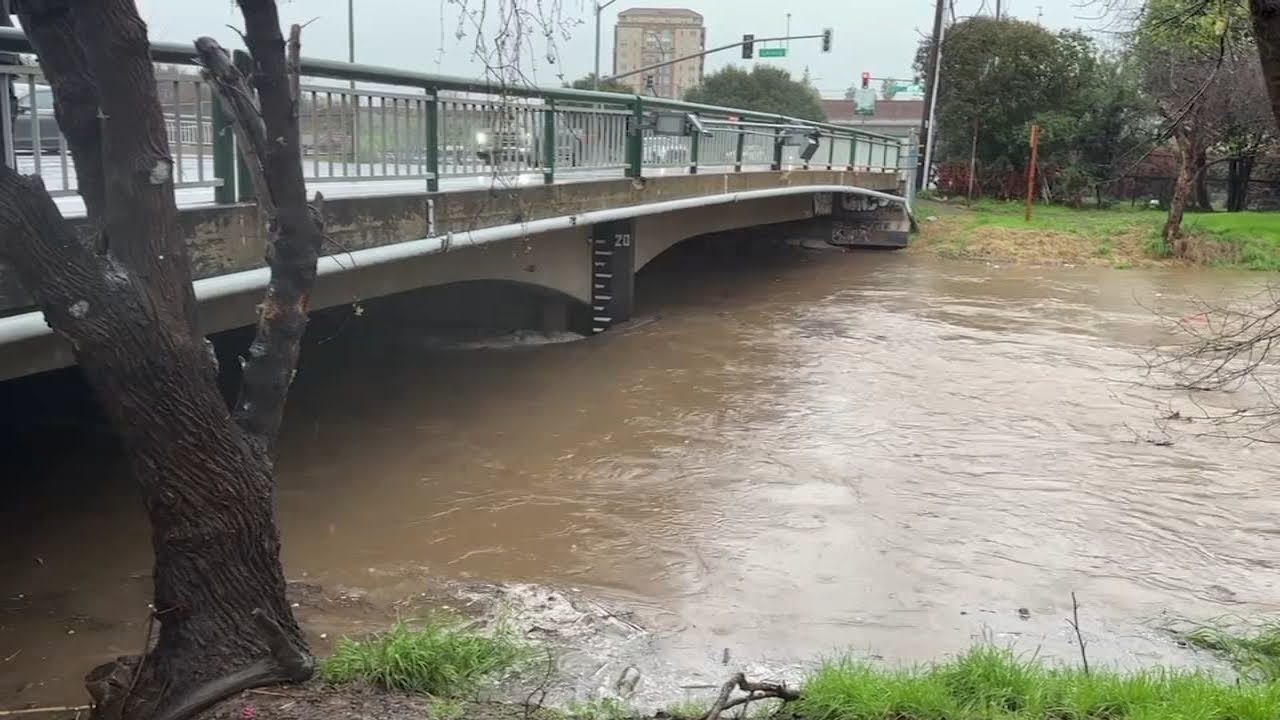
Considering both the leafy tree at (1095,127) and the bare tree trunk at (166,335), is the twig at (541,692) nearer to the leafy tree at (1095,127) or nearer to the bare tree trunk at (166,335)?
the bare tree trunk at (166,335)

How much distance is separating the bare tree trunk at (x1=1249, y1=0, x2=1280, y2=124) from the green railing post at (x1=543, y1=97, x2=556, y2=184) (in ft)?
→ 26.1

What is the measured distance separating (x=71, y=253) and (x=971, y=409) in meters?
9.02

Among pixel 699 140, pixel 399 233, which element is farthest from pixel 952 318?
pixel 399 233

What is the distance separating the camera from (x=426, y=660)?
181 inches

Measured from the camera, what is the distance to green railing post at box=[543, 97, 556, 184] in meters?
9.96

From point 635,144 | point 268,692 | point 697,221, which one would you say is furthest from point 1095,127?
point 268,692

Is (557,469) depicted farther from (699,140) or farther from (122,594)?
(699,140)

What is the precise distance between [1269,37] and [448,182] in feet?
24.6

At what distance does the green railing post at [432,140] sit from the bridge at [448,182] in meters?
0.01

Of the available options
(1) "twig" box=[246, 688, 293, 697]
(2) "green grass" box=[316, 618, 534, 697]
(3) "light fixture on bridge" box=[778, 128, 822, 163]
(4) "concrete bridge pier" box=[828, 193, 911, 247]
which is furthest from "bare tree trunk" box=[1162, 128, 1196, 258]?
(1) "twig" box=[246, 688, 293, 697]

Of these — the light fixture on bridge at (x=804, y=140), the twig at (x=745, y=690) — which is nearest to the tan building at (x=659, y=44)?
the light fixture on bridge at (x=804, y=140)

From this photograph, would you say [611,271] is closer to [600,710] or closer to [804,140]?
[804,140]

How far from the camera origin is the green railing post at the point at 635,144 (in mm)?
11906

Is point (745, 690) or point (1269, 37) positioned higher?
point (1269, 37)
